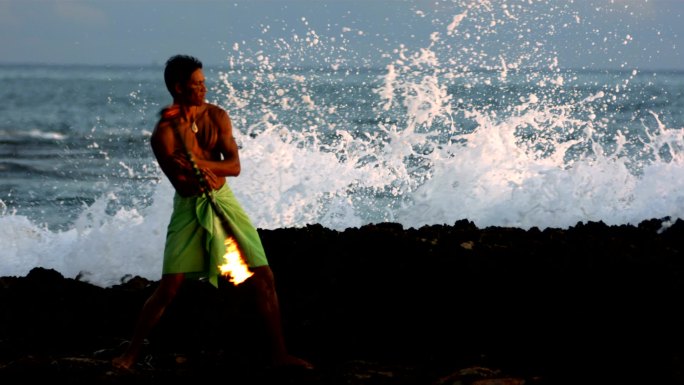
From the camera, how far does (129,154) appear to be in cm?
2372

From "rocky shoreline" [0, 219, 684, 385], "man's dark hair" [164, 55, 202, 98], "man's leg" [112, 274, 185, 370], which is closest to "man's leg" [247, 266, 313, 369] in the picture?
"rocky shoreline" [0, 219, 684, 385]

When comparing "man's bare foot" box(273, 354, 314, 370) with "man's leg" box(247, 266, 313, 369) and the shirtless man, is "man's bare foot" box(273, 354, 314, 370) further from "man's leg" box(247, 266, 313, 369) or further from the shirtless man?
the shirtless man

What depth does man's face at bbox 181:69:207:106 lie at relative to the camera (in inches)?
208

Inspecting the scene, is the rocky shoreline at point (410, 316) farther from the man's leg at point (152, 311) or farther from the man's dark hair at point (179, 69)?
the man's dark hair at point (179, 69)

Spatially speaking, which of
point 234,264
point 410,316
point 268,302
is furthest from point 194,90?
point 410,316

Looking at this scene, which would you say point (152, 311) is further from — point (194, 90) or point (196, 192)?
point (194, 90)

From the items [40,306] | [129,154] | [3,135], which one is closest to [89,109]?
[3,135]

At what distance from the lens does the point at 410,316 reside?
6.57 m

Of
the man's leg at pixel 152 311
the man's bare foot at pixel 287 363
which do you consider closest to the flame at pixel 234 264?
the man's leg at pixel 152 311

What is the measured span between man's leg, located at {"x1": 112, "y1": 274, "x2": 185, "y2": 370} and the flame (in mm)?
263

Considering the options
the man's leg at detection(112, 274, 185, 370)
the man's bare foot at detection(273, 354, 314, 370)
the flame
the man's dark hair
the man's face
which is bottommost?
the man's bare foot at detection(273, 354, 314, 370)

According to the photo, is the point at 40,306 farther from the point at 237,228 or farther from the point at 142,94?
the point at 142,94

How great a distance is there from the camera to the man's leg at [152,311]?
5492 mm

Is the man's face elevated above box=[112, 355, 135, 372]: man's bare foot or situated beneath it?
elevated above
